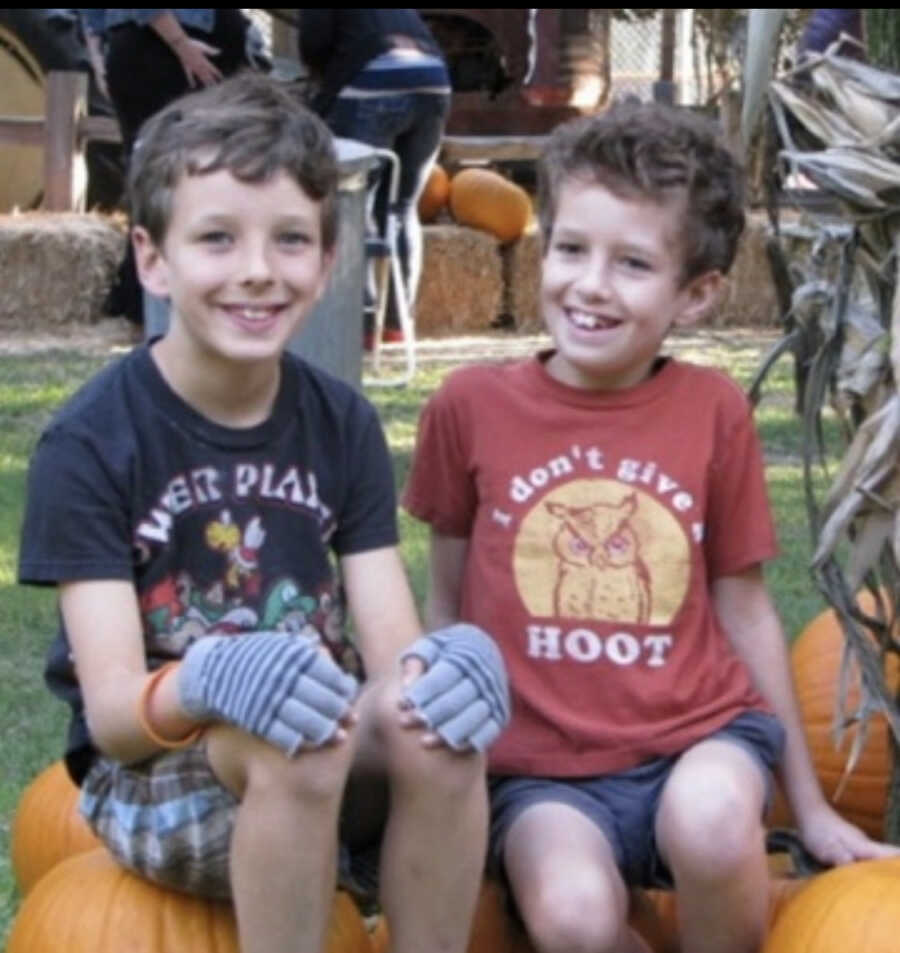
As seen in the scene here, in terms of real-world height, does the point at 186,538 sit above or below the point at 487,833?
above

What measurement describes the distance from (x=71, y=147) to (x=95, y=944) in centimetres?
909

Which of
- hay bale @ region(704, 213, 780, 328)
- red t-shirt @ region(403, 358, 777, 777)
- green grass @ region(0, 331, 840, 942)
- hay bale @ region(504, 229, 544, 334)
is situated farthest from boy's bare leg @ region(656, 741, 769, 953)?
hay bale @ region(704, 213, 780, 328)

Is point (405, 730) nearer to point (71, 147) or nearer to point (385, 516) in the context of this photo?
point (385, 516)

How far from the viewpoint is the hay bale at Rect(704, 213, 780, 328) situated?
12009mm

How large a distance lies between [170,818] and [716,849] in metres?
0.62

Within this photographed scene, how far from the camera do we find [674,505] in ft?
10.1

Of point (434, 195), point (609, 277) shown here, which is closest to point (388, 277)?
point (434, 195)

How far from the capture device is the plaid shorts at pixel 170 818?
2.76m

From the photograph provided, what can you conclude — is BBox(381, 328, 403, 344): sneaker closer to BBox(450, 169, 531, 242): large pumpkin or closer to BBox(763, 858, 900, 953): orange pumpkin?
BBox(450, 169, 531, 242): large pumpkin

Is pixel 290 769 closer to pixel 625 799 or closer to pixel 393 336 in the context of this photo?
pixel 625 799

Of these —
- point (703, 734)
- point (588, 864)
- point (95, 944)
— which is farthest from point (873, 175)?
point (95, 944)

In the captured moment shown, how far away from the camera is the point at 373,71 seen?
832 cm

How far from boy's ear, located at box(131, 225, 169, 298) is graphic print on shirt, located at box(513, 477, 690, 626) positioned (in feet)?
1.75

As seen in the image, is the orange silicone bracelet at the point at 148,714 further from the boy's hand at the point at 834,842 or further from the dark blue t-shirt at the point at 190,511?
the boy's hand at the point at 834,842
